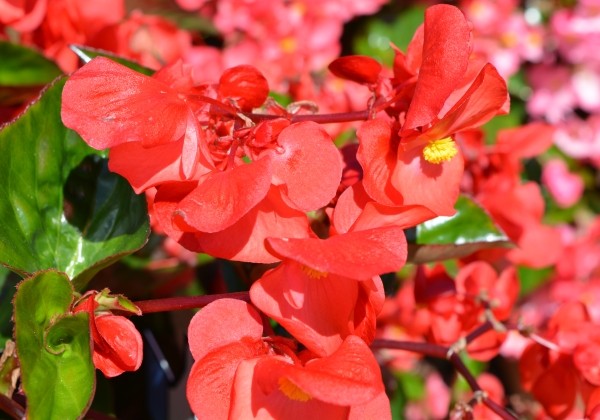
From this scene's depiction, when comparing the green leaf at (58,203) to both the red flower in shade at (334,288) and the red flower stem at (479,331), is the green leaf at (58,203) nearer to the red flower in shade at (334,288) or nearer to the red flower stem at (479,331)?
the red flower in shade at (334,288)

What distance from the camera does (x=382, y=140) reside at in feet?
1.63

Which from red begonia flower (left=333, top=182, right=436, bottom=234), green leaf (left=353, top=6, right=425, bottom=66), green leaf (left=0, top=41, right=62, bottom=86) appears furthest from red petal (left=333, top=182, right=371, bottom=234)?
green leaf (left=353, top=6, right=425, bottom=66)

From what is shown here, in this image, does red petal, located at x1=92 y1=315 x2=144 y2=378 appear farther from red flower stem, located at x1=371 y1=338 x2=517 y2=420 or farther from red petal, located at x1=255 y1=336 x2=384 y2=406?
red flower stem, located at x1=371 y1=338 x2=517 y2=420

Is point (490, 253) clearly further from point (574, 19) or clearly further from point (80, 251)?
point (574, 19)

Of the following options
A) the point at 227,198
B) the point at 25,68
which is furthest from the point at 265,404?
the point at 25,68

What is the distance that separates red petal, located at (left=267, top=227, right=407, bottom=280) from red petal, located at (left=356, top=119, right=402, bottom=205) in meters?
0.06

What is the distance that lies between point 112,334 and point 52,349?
0.15 ft

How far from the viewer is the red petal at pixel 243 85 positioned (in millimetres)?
516

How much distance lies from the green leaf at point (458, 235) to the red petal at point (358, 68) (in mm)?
159

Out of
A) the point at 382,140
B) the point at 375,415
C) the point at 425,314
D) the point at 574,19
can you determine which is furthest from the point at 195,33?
the point at 375,415

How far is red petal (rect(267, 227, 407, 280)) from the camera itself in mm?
396

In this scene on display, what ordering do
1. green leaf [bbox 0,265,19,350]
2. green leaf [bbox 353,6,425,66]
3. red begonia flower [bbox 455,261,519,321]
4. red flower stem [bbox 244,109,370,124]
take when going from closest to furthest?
red flower stem [bbox 244,109,370,124] → green leaf [bbox 0,265,19,350] → red begonia flower [bbox 455,261,519,321] → green leaf [bbox 353,6,425,66]

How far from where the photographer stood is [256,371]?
43 centimetres

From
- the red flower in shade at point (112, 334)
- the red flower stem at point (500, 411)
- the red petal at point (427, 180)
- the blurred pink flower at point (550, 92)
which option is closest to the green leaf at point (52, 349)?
the red flower in shade at point (112, 334)
